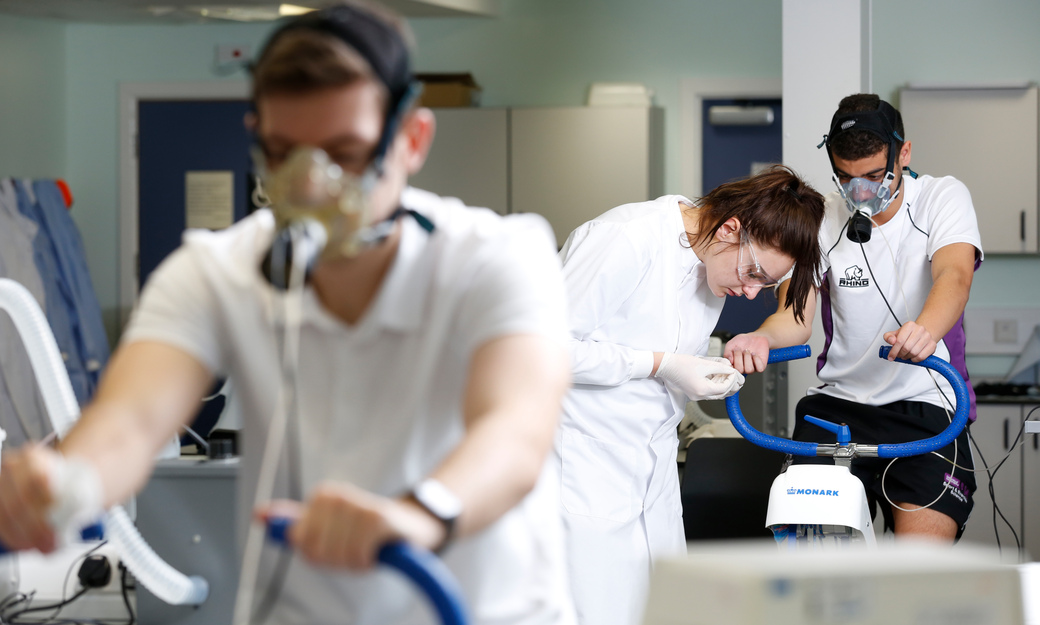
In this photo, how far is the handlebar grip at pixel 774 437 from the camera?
2.01 meters

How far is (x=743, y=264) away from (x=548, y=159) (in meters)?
2.63

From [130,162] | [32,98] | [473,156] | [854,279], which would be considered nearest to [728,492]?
[854,279]

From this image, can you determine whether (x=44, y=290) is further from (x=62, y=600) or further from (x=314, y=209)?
(x=314, y=209)

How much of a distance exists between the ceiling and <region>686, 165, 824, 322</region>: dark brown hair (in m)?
2.75

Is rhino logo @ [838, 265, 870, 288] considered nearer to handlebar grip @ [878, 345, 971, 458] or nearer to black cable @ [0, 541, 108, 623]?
handlebar grip @ [878, 345, 971, 458]

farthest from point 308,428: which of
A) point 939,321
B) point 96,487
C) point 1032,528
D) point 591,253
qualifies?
point 1032,528

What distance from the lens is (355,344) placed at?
0.95 meters

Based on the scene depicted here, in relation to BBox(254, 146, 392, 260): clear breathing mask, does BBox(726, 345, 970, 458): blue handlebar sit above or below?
below

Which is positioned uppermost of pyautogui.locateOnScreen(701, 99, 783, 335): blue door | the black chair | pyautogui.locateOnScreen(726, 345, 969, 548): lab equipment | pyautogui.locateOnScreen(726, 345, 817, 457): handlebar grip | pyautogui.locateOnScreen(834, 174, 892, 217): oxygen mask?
pyautogui.locateOnScreen(701, 99, 783, 335): blue door

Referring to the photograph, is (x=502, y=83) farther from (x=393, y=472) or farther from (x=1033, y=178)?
(x=393, y=472)

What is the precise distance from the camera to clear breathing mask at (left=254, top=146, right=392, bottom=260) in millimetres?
843

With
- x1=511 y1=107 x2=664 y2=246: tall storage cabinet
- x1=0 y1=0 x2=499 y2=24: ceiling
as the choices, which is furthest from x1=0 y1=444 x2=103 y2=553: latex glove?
x1=511 y1=107 x2=664 y2=246: tall storage cabinet

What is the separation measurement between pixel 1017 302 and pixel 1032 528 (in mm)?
1095

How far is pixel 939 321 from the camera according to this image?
2.12 meters
